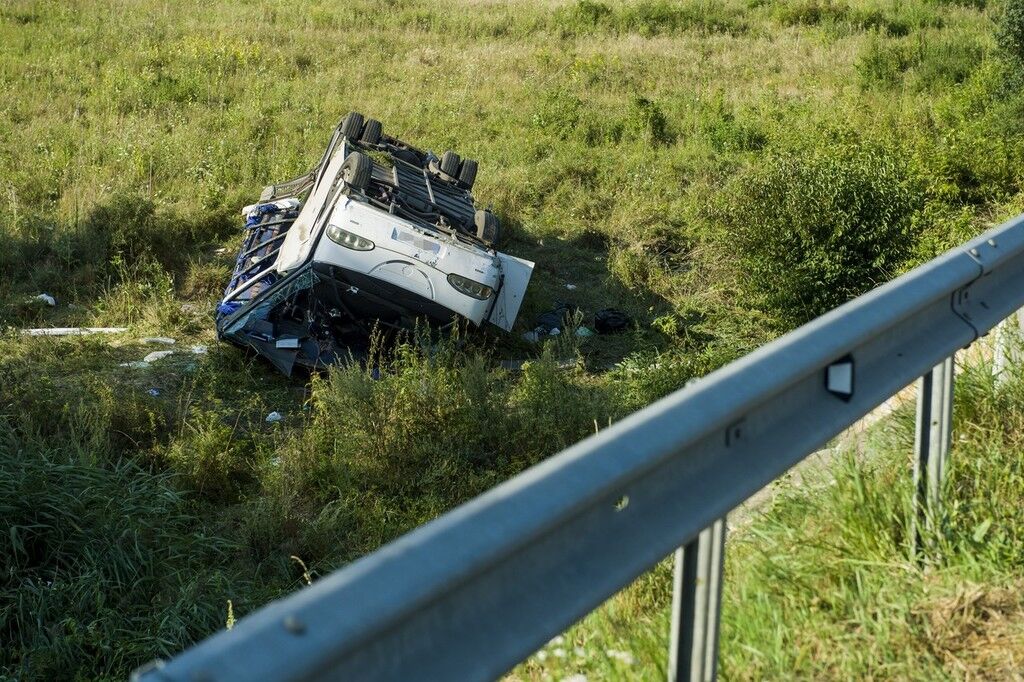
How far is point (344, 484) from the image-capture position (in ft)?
24.1

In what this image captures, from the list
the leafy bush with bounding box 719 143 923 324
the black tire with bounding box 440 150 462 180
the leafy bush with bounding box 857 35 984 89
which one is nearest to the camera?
the leafy bush with bounding box 719 143 923 324

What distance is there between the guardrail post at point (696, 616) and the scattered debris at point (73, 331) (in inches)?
403

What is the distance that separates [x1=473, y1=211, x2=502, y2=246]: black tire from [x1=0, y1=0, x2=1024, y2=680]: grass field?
1.03 meters

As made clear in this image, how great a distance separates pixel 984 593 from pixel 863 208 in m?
9.41

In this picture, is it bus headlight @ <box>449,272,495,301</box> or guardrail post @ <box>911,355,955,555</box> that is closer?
guardrail post @ <box>911,355,955,555</box>

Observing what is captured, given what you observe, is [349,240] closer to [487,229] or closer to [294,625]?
[487,229]

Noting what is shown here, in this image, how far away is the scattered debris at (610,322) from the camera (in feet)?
41.3

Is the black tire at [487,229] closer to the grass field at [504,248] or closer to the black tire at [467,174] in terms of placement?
the grass field at [504,248]

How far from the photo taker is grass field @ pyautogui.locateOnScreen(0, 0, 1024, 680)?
3258 millimetres

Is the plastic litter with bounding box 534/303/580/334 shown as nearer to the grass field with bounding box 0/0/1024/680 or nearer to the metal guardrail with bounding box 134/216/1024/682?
the grass field with bounding box 0/0/1024/680

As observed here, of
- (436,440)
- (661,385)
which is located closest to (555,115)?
(661,385)

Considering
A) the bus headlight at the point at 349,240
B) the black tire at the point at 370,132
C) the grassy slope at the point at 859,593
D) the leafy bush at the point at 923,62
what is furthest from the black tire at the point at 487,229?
the leafy bush at the point at 923,62

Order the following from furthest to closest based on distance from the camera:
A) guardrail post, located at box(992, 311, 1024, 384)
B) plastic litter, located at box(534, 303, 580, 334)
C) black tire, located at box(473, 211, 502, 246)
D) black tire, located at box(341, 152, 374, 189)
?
plastic litter, located at box(534, 303, 580, 334), black tire, located at box(473, 211, 502, 246), black tire, located at box(341, 152, 374, 189), guardrail post, located at box(992, 311, 1024, 384)

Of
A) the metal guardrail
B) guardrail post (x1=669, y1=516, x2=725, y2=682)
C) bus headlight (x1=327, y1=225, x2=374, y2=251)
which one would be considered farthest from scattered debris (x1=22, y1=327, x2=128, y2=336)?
guardrail post (x1=669, y1=516, x2=725, y2=682)
